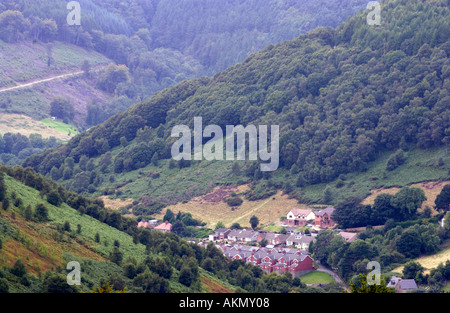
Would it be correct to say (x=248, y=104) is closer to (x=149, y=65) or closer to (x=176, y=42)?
(x=149, y=65)

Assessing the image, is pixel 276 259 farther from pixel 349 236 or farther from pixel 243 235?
pixel 243 235

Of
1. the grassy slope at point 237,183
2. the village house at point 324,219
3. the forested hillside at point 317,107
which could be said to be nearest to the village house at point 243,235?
the grassy slope at point 237,183

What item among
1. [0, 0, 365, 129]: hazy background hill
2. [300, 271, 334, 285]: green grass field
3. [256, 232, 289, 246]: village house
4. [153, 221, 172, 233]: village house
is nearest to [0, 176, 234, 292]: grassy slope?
[300, 271, 334, 285]: green grass field

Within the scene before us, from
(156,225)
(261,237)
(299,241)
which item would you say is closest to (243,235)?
(261,237)

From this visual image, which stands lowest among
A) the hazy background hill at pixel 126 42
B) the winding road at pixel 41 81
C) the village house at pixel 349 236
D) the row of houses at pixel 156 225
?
the row of houses at pixel 156 225

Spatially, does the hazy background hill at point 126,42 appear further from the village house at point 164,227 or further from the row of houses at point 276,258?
the row of houses at point 276,258
